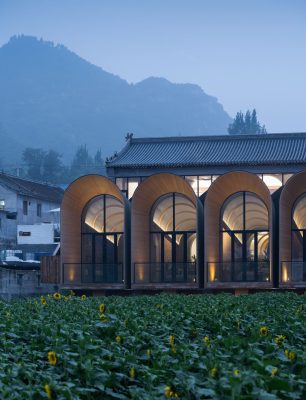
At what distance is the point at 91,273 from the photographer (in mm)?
37156

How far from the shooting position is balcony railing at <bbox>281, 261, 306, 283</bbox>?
34562 millimetres

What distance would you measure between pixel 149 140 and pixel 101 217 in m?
14.2

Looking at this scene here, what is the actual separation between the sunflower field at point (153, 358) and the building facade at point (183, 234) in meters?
21.6

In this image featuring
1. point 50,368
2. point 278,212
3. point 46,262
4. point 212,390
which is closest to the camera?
A: point 212,390

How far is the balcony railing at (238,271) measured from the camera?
35.2m

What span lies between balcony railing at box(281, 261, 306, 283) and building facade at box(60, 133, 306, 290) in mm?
38

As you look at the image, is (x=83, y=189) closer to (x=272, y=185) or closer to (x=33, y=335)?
(x=272, y=185)

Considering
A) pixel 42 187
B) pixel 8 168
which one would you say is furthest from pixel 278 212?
pixel 8 168

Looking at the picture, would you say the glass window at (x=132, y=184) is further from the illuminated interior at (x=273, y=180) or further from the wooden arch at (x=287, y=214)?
the wooden arch at (x=287, y=214)

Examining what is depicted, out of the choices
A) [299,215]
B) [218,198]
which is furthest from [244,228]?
[299,215]

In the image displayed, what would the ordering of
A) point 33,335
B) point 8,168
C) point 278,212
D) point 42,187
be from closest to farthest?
1. point 33,335
2. point 278,212
3. point 42,187
4. point 8,168

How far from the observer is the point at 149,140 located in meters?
51.5

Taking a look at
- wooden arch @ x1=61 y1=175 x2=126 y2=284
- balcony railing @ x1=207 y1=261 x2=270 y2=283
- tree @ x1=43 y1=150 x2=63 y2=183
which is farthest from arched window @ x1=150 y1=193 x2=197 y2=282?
tree @ x1=43 y1=150 x2=63 y2=183

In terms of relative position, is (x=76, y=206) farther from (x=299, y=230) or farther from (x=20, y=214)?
(x=20, y=214)
